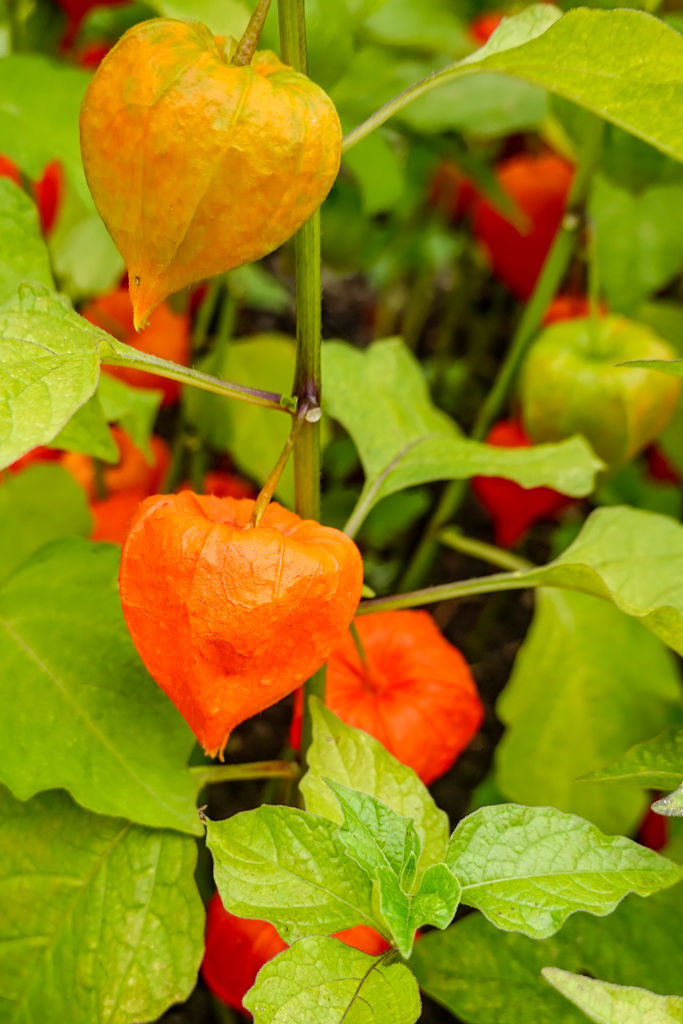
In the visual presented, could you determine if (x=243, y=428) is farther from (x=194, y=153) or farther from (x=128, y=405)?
(x=194, y=153)

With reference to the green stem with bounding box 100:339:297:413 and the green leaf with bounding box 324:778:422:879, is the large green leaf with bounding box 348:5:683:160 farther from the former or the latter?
the green leaf with bounding box 324:778:422:879

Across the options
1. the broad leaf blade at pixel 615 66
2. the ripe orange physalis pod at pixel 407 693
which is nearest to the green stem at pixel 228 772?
the ripe orange physalis pod at pixel 407 693

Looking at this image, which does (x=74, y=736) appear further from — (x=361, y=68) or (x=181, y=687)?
(x=361, y=68)

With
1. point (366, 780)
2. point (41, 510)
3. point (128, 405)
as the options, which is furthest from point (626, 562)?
point (41, 510)

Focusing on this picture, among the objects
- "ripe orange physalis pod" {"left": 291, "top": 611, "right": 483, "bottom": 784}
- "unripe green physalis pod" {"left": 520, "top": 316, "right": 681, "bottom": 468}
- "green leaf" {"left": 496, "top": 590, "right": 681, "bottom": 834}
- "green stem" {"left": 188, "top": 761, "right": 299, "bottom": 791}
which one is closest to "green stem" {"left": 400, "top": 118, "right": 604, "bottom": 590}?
"unripe green physalis pod" {"left": 520, "top": 316, "right": 681, "bottom": 468}

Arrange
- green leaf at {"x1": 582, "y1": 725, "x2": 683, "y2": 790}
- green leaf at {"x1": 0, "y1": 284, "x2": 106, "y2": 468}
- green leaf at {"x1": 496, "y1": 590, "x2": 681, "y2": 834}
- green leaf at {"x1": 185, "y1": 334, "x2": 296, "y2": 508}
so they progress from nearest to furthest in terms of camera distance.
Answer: green leaf at {"x1": 0, "y1": 284, "x2": 106, "y2": 468}
green leaf at {"x1": 582, "y1": 725, "x2": 683, "y2": 790}
green leaf at {"x1": 496, "y1": 590, "x2": 681, "y2": 834}
green leaf at {"x1": 185, "y1": 334, "x2": 296, "y2": 508}

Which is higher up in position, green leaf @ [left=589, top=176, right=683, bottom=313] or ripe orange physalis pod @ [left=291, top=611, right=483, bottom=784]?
green leaf @ [left=589, top=176, right=683, bottom=313]

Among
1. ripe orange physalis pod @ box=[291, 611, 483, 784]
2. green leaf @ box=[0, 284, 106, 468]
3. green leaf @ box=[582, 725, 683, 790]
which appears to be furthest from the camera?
ripe orange physalis pod @ box=[291, 611, 483, 784]
